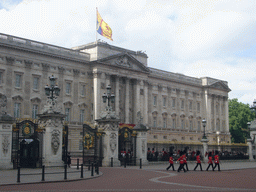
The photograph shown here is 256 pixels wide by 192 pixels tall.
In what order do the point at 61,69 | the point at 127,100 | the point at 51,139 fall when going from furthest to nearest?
the point at 127,100
the point at 61,69
the point at 51,139

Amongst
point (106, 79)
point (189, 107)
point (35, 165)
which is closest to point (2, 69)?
point (106, 79)

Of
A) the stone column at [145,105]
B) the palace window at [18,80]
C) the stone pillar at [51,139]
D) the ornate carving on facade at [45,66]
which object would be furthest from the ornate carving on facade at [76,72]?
the stone pillar at [51,139]

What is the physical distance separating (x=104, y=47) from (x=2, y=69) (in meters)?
19.1

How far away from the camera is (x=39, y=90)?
195 feet

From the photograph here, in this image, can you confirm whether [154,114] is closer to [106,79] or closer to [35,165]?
[106,79]

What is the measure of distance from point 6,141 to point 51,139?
311 cm

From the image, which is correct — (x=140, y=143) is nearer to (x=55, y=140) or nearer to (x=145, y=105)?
(x=55, y=140)

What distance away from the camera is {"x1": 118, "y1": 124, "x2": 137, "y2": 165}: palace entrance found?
34656mm

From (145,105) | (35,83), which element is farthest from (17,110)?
(145,105)

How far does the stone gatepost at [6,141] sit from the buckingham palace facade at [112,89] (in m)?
18.8

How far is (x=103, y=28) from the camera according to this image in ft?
215

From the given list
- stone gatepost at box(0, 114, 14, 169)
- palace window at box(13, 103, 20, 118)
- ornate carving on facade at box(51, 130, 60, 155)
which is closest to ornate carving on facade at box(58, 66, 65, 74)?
palace window at box(13, 103, 20, 118)

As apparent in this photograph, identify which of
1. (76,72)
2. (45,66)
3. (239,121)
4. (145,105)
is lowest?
(239,121)

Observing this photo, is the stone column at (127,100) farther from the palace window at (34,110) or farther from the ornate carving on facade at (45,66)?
the palace window at (34,110)
